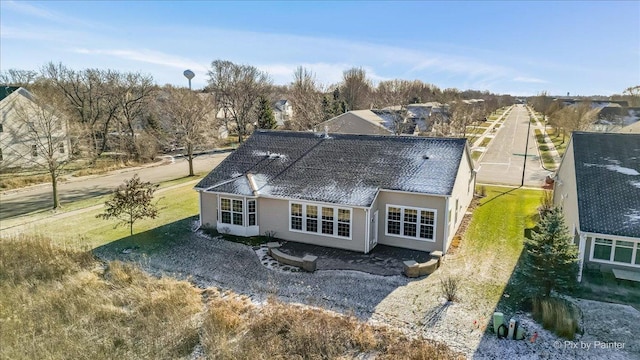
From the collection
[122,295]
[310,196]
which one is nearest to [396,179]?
[310,196]

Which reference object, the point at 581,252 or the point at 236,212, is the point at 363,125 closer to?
the point at 236,212

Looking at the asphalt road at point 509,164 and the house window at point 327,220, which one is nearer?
the house window at point 327,220

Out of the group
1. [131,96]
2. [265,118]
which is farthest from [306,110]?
[131,96]

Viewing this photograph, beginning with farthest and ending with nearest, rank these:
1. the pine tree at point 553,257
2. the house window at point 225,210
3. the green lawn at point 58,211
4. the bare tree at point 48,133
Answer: the bare tree at point 48,133 < the green lawn at point 58,211 < the house window at point 225,210 < the pine tree at point 553,257

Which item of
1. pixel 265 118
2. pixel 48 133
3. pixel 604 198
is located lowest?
pixel 604 198

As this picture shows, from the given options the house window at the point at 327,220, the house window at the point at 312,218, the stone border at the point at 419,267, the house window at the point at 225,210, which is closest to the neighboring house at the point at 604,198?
the stone border at the point at 419,267

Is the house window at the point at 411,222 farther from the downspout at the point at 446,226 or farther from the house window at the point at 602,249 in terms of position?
the house window at the point at 602,249

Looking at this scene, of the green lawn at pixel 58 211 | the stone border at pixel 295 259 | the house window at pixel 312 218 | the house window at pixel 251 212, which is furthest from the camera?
the green lawn at pixel 58 211
